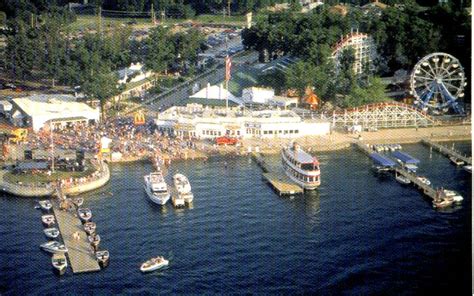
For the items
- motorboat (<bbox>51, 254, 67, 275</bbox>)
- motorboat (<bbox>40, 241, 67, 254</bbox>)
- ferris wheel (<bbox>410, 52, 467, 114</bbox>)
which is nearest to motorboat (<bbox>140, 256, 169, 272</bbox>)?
Answer: motorboat (<bbox>51, 254, 67, 275</bbox>)

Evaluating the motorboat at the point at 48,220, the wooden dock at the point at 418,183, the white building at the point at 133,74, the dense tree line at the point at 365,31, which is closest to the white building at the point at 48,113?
the white building at the point at 133,74

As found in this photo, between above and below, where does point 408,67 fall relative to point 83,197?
above

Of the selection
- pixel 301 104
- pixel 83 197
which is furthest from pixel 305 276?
pixel 301 104

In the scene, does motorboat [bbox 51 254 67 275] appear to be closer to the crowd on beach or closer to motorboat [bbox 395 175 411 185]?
the crowd on beach

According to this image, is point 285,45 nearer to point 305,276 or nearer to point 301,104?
point 301,104

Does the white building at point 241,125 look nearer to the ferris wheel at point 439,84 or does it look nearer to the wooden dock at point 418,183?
the ferris wheel at point 439,84

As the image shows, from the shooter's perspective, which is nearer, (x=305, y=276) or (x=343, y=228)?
(x=305, y=276)

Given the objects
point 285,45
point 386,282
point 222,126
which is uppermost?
point 285,45
